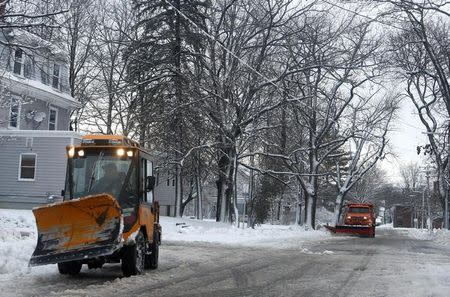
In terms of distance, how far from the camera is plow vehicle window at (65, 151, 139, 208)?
36.4ft

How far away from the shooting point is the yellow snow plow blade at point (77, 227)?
9.99 m

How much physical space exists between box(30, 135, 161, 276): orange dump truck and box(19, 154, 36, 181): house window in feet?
73.4

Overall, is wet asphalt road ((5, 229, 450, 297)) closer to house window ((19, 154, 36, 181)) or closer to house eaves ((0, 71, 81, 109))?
house window ((19, 154, 36, 181))

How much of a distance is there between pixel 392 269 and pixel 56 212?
8538 mm

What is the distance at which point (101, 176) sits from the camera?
11.2 metres

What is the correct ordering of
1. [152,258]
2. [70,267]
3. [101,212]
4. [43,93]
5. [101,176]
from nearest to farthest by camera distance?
[101,212] → [101,176] → [70,267] → [152,258] → [43,93]

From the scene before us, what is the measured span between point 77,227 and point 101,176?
4.55 ft

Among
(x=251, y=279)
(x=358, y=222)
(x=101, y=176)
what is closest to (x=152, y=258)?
(x=251, y=279)

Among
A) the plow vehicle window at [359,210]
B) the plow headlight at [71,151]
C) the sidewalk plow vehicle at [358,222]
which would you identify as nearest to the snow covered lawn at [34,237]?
the plow headlight at [71,151]

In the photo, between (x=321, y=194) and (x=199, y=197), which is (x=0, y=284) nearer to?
(x=199, y=197)

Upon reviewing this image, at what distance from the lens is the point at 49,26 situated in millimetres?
15148

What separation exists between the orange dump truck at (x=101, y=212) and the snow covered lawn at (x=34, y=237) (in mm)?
1032

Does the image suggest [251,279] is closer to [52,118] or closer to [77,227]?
[77,227]

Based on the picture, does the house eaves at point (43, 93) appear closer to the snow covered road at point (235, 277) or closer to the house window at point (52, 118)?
the house window at point (52, 118)
